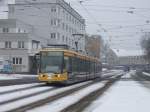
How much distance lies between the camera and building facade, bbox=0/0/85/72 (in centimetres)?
9099

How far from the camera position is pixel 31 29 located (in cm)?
10688

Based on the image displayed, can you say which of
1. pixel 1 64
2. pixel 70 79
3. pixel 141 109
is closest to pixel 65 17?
pixel 1 64

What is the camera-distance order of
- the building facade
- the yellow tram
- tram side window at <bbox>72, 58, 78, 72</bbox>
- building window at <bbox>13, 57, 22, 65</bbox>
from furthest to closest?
the building facade < building window at <bbox>13, 57, 22, 65</bbox> < tram side window at <bbox>72, 58, 78, 72</bbox> < the yellow tram

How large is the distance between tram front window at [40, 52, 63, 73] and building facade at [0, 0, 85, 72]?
167ft

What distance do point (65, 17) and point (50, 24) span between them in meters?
9.02

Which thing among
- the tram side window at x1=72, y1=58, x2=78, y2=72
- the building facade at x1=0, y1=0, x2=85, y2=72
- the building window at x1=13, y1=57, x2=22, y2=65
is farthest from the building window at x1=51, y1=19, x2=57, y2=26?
the tram side window at x1=72, y1=58, x2=78, y2=72

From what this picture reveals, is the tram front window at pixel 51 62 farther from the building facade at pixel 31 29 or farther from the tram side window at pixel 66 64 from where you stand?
the building facade at pixel 31 29

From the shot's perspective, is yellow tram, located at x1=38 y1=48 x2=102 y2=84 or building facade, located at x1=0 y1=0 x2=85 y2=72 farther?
building facade, located at x1=0 y1=0 x2=85 y2=72

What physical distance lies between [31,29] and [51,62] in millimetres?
69978

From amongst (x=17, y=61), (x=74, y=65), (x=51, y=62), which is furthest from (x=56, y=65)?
(x=17, y=61)

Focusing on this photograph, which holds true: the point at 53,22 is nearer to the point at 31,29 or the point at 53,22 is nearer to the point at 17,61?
the point at 31,29

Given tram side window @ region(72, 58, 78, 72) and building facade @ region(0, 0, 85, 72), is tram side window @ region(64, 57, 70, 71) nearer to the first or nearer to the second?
tram side window @ region(72, 58, 78, 72)

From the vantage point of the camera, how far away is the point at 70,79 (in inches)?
1538

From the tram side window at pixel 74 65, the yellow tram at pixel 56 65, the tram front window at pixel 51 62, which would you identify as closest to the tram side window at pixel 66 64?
the yellow tram at pixel 56 65
